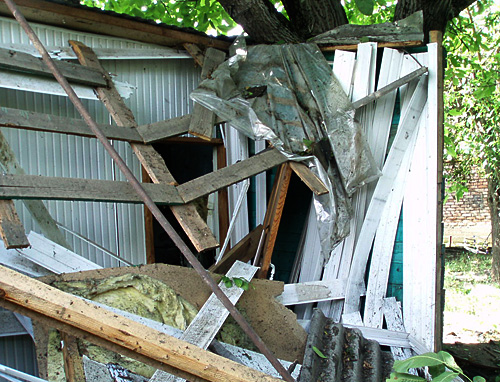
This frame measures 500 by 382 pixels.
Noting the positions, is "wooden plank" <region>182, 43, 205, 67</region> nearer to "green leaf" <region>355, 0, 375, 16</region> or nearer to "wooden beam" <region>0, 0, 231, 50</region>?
"wooden beam" <region>0, 0, 231, 50</region>

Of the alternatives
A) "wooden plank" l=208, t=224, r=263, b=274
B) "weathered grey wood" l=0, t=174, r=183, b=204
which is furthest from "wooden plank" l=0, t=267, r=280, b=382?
"wooden plank" l=208, t=224, r=263, b=274

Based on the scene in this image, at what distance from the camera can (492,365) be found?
5.73m

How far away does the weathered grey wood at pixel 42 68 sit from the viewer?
12.5ft

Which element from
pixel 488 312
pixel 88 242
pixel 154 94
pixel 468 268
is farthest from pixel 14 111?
pixel 468 268

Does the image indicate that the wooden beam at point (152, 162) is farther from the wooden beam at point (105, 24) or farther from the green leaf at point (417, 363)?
the green leaf at point (417, 363)

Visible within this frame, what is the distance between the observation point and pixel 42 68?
395 cm

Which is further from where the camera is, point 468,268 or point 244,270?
point 468,268

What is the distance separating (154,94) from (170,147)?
1.64 meters

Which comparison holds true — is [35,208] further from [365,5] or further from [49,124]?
[365,5]

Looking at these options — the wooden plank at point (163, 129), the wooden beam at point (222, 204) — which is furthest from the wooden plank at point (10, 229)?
the wooden beam at point (222, 204)

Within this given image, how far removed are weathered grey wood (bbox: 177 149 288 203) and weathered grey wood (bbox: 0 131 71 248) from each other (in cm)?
104

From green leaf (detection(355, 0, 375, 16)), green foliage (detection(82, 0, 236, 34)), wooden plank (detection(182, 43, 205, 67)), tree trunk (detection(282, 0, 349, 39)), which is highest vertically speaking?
green foliage (detection(82, 0, 236, 34))

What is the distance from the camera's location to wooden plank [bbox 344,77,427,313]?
15.7 ft

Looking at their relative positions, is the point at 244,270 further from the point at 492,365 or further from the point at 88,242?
the point at 492,365
